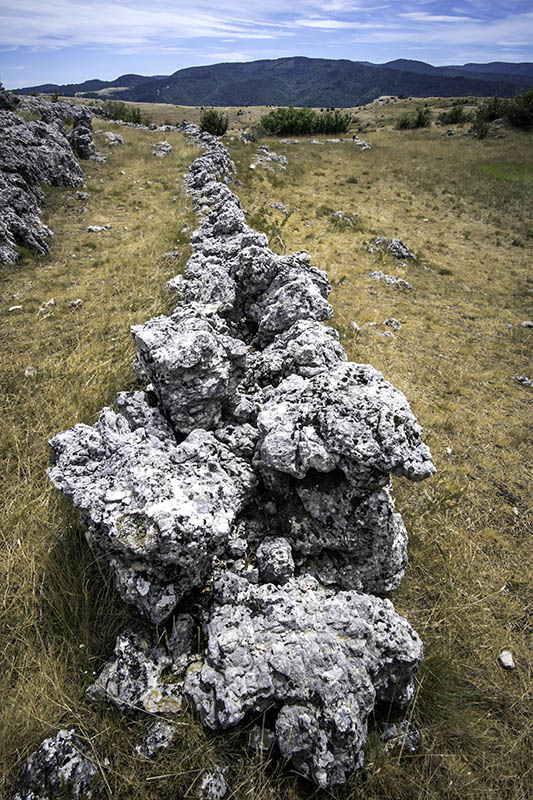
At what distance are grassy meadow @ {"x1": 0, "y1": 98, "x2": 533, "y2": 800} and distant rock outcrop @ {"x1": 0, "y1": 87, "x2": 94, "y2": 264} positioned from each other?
0.61 meters

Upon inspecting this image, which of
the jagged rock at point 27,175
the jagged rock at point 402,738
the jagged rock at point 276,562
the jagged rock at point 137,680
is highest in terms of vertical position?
the jagged rock at point 27,175

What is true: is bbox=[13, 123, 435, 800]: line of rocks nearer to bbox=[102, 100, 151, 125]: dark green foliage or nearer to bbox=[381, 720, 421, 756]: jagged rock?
bbox=[381, 720, 421, 756]: jagged rock

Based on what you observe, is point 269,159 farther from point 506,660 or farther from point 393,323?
point 506,660

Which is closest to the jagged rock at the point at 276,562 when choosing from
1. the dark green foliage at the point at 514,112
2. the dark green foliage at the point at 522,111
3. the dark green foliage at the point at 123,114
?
the dark green foliage at the point at 123,114

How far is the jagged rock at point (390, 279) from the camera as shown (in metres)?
12.2

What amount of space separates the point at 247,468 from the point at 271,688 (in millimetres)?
1787

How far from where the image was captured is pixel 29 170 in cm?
1330

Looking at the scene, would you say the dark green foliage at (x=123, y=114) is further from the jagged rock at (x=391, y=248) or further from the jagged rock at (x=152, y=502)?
the jagged rock at (x=152, y=502)

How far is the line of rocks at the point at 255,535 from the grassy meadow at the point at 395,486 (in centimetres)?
33

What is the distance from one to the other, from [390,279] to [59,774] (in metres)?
13.0

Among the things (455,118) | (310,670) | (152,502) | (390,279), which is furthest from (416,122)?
(310,670)

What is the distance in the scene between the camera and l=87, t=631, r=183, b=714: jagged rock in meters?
2.77

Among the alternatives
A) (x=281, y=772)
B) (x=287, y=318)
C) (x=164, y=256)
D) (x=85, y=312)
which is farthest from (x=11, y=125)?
(x=281, y=772)

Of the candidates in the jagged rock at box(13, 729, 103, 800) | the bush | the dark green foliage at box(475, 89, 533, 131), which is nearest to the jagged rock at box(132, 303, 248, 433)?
the jagged rock at box(13, 729, 103, 800)
